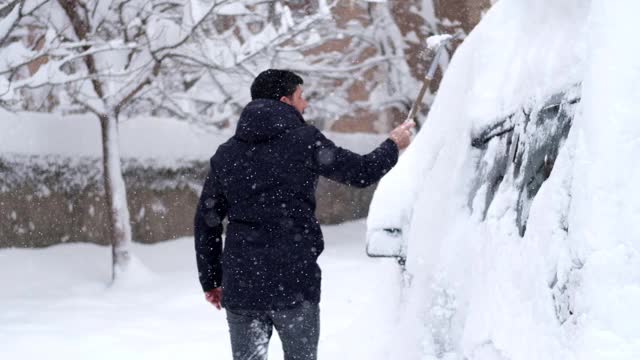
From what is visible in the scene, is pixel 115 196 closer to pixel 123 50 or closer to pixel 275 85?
pixel 123 50

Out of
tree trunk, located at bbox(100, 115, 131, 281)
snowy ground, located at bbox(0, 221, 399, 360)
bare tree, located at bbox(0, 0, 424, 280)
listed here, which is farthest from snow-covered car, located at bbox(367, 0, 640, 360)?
tree trunk, located at bbox(100, 115, 131, 281)

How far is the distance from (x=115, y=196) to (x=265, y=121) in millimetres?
9803

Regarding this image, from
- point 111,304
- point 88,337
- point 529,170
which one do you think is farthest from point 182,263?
point 529,170

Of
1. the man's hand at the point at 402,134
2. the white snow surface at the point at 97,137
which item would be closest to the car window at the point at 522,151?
the man's hand at the point at 402,134

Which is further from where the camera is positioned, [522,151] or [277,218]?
[277,218]

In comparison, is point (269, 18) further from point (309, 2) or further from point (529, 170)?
point (529, 170)

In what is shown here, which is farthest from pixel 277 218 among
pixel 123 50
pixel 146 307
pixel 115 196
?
pixel 115 196

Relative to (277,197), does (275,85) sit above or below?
above

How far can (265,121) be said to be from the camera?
369 cm

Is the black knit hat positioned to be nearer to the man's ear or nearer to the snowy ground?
the man's ear

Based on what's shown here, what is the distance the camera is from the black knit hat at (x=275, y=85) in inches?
151

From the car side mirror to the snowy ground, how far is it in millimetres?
351

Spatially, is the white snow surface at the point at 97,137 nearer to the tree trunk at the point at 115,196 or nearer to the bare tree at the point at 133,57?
the bare tree at the point at 133,57

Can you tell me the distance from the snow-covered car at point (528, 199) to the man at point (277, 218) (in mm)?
395
